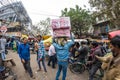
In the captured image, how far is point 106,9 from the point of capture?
20.1m

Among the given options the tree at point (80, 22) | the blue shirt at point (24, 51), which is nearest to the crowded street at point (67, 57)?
the blue shirt at point (24, 51)

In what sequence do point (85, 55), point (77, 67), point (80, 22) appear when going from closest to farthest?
1. point (77, 67)
2. point (85, 55)
3. point (80, 22)

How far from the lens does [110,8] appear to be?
19688 mm

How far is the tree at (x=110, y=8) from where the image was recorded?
18.9 metres

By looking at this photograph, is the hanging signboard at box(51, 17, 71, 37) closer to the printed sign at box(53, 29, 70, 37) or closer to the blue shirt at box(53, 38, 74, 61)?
the printed sign at box(53, 29, 70, 37)

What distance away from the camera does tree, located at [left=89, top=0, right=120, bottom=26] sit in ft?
62.1

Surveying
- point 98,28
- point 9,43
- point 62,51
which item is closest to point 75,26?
point 98,28

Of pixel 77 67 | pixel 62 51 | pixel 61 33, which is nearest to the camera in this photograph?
pixel 61 33

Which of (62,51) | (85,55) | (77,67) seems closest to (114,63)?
(62,51)

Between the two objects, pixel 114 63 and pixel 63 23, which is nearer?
pixel 114 63

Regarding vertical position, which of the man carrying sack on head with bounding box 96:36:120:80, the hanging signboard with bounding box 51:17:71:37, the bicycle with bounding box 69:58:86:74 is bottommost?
the bicycle with bounding box 69:58:86:74

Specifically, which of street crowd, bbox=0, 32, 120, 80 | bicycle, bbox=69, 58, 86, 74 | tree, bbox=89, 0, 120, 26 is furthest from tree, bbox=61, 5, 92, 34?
bicycle, bbox=69, 58, 86, 74

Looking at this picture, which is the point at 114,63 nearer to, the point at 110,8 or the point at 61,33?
the point at 61,33

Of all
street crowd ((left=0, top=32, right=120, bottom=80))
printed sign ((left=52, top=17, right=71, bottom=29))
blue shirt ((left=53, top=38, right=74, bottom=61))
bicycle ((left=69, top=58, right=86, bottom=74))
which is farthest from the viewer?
bicycle ((left=69, top=58, right=86, bottom=74))
